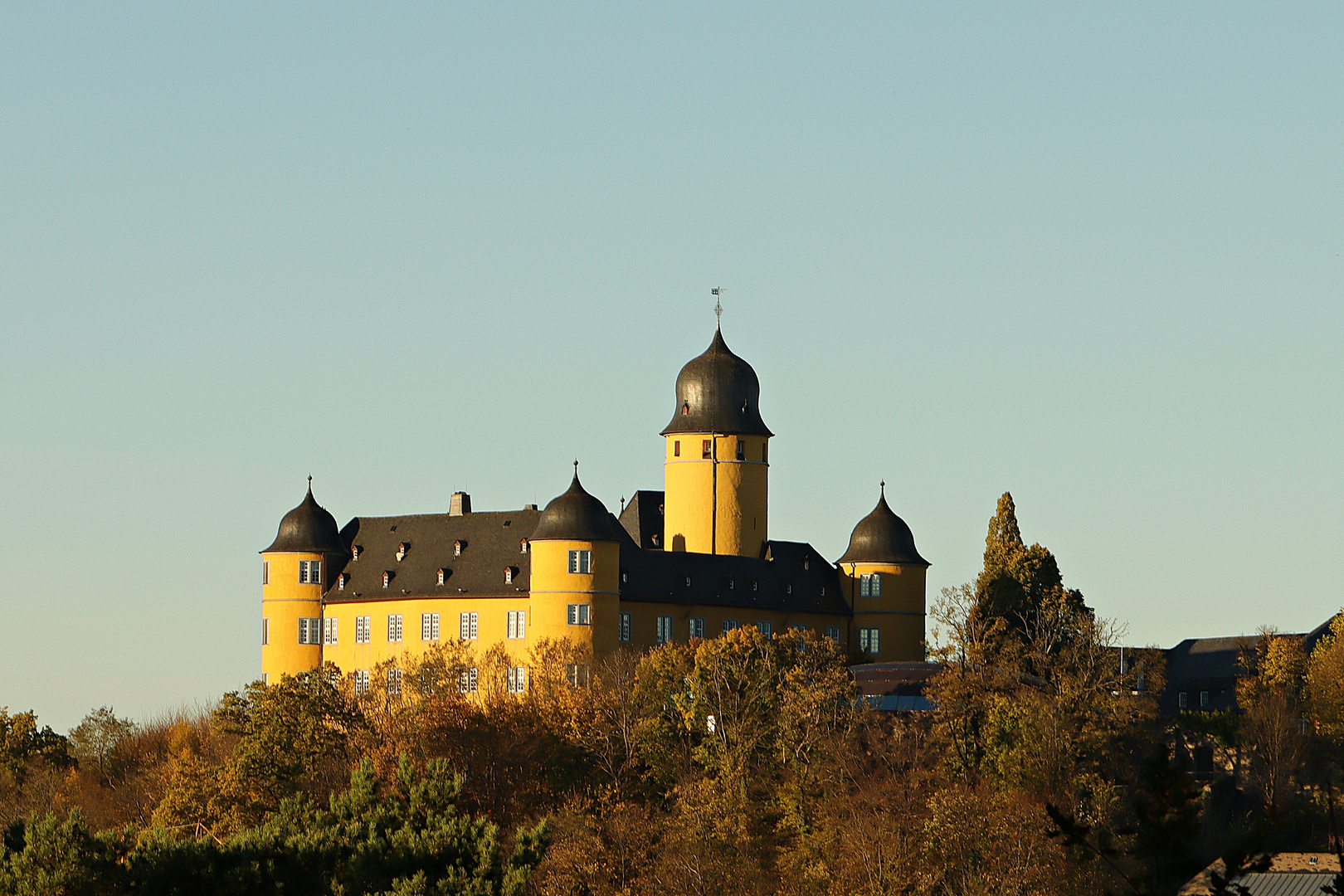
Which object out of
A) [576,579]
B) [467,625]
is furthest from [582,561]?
[467,625]

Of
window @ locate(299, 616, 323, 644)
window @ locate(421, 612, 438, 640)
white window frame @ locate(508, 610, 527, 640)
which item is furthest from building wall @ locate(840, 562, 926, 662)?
window @ locate(299, 616, 323, 644)

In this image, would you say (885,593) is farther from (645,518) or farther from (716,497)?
(645,518)

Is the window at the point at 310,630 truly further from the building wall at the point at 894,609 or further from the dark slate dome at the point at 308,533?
the building wall at the point at 894,609

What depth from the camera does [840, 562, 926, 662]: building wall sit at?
93.2m

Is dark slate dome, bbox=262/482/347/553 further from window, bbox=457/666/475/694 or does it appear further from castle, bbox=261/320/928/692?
window, bbox=457/666/475/694

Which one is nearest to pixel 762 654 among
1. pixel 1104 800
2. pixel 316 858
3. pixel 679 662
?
pixel 679 662

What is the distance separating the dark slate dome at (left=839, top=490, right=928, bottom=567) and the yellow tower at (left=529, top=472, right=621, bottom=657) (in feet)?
41.8

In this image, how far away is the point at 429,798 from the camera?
49875 millimetres

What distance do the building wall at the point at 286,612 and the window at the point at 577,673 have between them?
509 inches

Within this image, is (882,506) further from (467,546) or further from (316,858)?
(316,858)

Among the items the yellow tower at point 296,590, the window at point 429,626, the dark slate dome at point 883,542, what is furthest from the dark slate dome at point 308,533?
the dark slate dome at point 883,542

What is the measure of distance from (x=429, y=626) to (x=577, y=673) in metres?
8.22

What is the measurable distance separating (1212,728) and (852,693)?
18.8 metres

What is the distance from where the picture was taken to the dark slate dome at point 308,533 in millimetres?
92875
